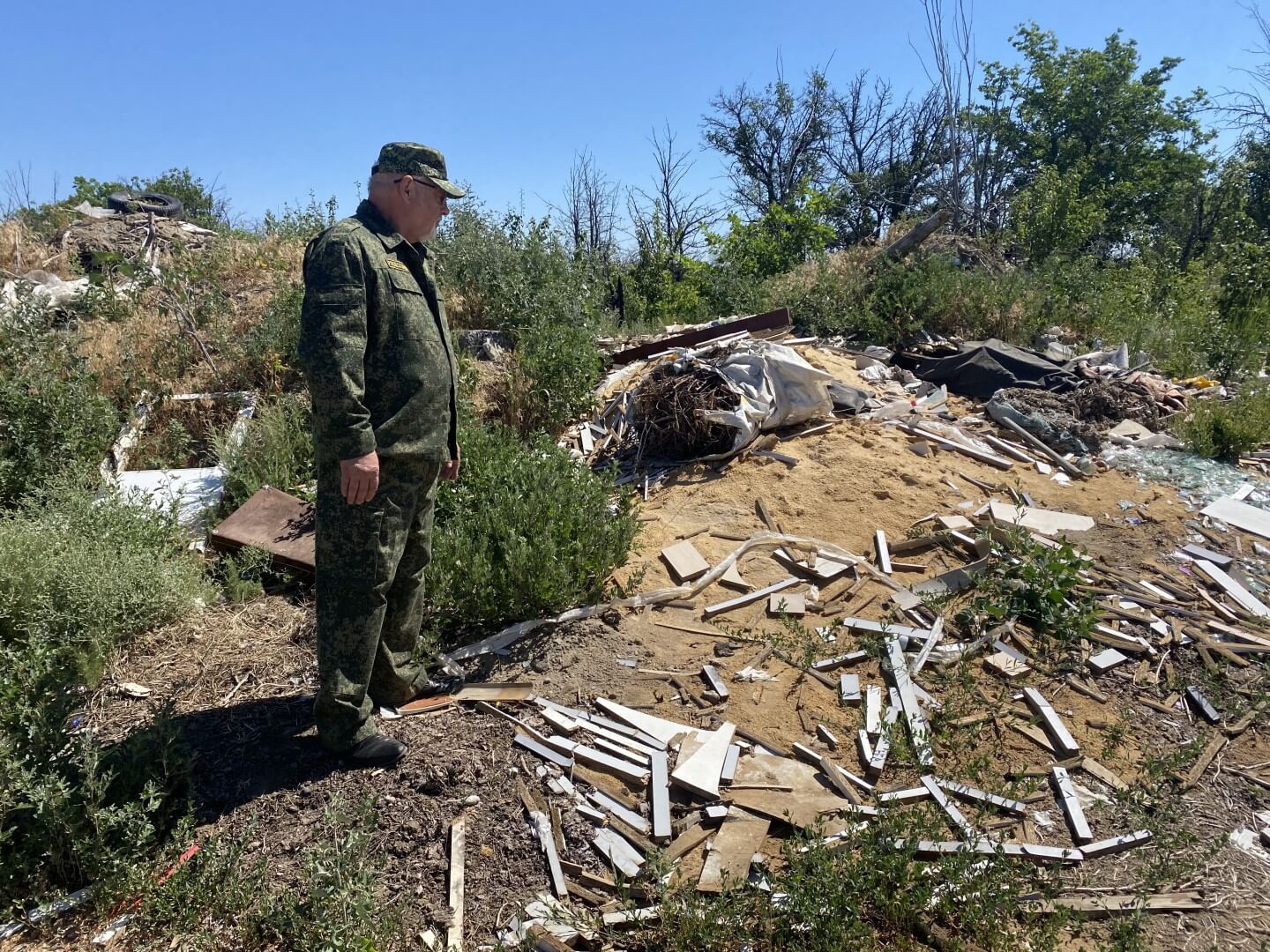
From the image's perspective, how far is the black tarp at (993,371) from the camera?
7312mm

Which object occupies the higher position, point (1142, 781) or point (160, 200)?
point (160, 200)

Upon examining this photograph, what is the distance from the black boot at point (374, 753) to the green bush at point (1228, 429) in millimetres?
6583

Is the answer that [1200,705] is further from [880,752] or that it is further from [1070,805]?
[880,752]

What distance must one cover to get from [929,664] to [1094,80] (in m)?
27.0

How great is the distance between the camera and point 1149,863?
267 cm

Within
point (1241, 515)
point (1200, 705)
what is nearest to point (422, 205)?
point (1200, 705)

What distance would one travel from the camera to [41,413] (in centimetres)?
556

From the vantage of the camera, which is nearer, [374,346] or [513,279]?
[374,346]

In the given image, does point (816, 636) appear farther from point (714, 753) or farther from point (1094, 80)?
point (1094, 80)

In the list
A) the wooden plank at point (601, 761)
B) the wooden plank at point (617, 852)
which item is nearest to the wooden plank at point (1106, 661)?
the wooden plank at point (601, 761)

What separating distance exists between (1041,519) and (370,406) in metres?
4.49

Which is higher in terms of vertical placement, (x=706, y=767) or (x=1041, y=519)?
(x=1041, y=519)

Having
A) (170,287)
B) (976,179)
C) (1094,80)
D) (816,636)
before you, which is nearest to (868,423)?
(816,636)

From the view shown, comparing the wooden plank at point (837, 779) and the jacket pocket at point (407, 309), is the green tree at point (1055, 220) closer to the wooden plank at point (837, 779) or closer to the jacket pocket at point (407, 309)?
the wooden plank at point (837, 779)
